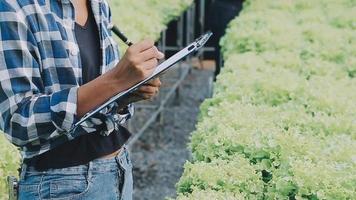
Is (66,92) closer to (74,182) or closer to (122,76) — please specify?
(122,76)

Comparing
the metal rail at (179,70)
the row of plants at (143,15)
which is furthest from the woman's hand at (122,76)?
the metal rail at (179,70)

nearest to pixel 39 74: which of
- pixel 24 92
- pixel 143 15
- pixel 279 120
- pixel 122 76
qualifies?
pixel 24 92

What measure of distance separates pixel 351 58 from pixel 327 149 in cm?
299

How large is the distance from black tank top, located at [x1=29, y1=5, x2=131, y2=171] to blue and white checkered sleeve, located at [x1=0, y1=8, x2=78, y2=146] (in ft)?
Result: 0.66

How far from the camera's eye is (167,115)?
11.6 metres

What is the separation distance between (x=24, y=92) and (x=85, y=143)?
0.38m

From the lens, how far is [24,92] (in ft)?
8.18

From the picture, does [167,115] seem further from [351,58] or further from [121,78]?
[121,78]

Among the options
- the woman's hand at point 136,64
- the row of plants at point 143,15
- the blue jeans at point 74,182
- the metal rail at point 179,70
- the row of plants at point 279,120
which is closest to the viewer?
the woman's hand at point 136,64

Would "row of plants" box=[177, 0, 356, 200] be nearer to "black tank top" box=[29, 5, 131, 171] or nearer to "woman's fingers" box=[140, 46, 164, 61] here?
Answer: "black tank top" box=[29, 5, 131, 171]

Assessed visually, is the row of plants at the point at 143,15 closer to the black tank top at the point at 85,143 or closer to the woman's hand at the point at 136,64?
the black tank top at the point at 85,143

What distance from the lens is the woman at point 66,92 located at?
2.47 m

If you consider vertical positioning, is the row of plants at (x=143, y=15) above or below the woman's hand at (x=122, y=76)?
below

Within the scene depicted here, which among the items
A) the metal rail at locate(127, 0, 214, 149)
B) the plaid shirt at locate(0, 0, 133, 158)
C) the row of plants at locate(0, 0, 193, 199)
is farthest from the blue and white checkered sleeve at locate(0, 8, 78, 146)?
the metal rail at locate(127, 0, 214, 149)
